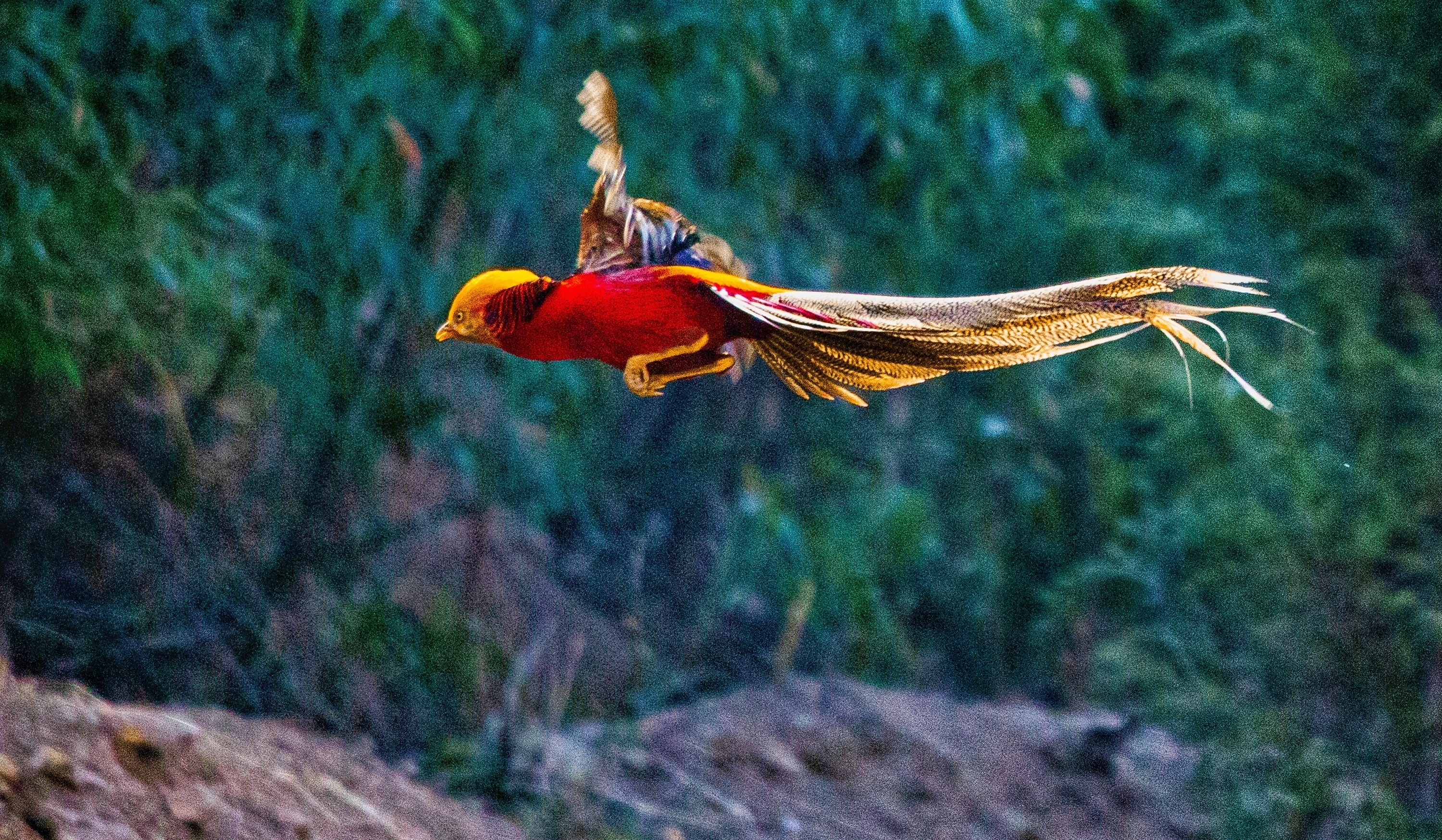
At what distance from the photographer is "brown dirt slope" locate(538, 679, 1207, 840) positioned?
4629 millimetres

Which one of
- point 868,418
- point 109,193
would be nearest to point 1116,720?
point 868,418

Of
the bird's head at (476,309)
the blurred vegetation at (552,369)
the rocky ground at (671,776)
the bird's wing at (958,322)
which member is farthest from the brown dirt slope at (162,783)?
the bird's wing at (958,322)

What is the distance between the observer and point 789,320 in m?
0.92

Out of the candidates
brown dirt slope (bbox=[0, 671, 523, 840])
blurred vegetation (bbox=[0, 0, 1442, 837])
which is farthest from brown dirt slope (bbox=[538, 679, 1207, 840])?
brown dirt slope (bbox=[0, 671, 523, 840])

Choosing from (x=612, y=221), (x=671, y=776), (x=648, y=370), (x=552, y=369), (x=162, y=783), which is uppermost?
(x=552, y=369)

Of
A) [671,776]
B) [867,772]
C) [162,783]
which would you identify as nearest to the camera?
[162,783]

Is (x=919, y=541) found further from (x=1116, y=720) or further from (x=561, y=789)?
(x=561, y=789)

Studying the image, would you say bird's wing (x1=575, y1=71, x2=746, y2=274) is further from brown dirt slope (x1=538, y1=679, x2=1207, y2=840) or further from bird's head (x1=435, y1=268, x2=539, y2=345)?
brown dirt slope (x1=538, y1=679, x2=1207, y2=840)

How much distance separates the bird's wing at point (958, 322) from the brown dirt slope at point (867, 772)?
3.42 meters

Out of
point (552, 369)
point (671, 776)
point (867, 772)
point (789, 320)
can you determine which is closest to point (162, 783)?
point (671, 776)

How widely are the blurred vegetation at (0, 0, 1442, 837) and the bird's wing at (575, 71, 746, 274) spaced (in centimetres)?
292

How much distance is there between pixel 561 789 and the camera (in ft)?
14.1

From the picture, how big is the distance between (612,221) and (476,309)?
126 millimetres

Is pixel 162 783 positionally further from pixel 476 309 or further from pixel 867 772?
pixel 867 772
